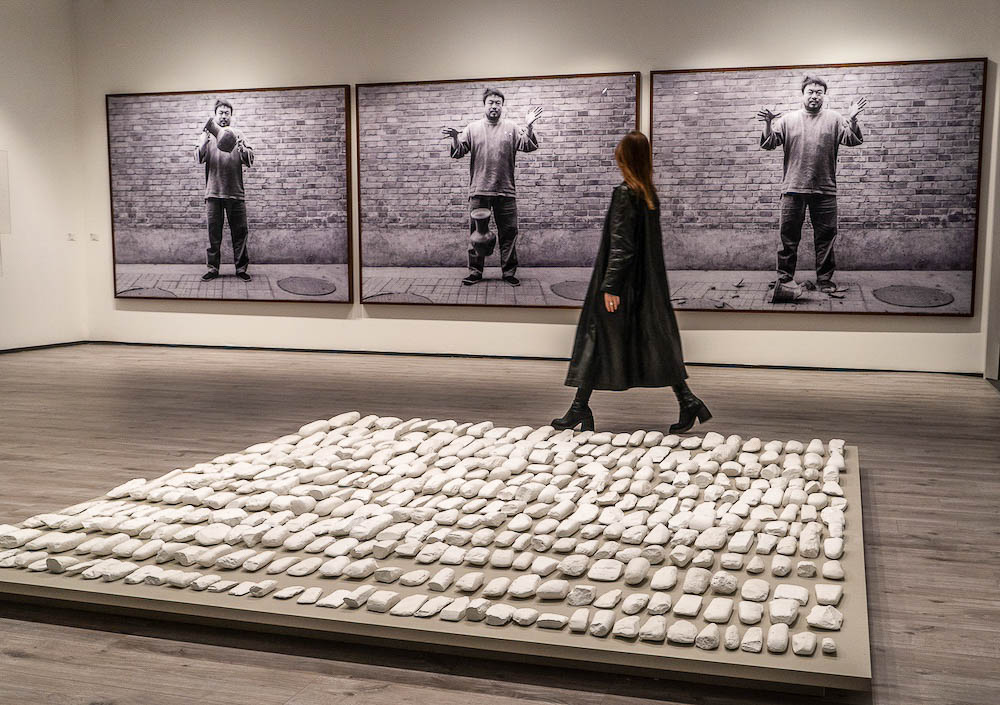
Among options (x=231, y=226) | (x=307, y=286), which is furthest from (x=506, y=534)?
(x=231, y=226)

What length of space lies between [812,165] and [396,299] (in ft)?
13.0

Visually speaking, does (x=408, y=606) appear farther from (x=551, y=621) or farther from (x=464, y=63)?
(x=464, y=63)

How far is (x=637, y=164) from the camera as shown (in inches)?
209

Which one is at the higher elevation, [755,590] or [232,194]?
[232,194]

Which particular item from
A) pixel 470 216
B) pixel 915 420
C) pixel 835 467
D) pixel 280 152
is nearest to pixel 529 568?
pixel 835 467

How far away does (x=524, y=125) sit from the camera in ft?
29.3

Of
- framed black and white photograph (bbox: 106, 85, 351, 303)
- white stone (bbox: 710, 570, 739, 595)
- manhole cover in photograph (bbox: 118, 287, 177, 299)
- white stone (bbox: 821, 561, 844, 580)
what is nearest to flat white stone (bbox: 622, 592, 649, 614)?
white stone (bbox: 710, 570, 739, 595)

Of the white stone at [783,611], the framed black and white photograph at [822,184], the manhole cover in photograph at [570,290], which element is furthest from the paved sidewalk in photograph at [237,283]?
the white stone at [783,611]

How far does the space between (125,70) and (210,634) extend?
29.1 ft

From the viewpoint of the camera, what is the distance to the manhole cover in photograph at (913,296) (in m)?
8.10

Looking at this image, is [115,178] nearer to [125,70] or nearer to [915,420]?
[125,70]

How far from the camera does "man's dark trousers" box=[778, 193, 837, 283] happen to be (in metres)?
8.27

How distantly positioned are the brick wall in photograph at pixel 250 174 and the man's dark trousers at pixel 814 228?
410 cm

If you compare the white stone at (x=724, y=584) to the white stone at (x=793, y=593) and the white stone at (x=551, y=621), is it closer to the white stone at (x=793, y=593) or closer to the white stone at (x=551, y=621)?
the white stone at (x=793, y=593)
